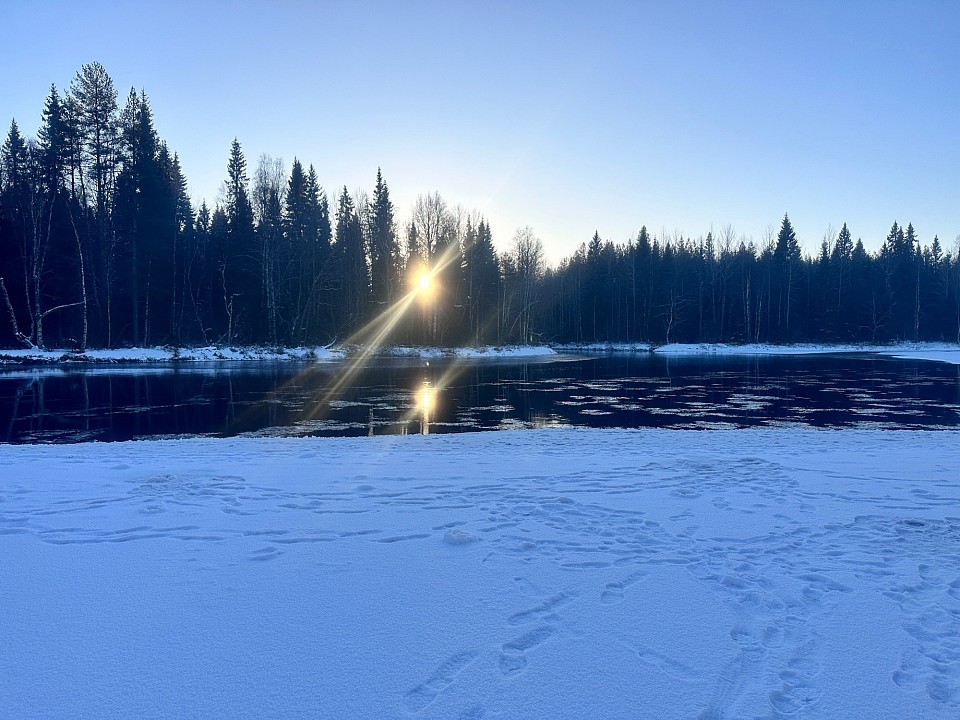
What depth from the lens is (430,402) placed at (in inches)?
834

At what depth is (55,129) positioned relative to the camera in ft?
130

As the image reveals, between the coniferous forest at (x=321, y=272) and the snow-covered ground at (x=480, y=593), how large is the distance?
40.8 metres

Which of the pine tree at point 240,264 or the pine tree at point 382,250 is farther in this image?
the pine tree at point 382,250

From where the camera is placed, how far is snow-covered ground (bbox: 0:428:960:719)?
10.3 ft

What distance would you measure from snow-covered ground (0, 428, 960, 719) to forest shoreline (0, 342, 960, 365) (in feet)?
118

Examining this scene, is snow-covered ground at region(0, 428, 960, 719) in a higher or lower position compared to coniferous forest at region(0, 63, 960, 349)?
lower

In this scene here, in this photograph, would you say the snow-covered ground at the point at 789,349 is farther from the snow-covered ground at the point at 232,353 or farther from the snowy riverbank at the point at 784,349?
the snow-covered ground at the point at 232,353

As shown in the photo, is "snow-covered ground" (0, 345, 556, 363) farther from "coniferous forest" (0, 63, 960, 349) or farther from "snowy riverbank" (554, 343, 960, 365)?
"snowy riverbank" (554, 343, 960, 365)

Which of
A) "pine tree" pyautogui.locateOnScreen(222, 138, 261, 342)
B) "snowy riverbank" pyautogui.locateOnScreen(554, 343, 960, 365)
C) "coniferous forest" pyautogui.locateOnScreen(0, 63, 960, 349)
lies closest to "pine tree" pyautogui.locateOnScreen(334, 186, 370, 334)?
"coniferous forest" pyautogui.locateOnScreen(0, 63, 960, 349)

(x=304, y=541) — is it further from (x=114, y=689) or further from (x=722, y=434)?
(x=722, y=434)

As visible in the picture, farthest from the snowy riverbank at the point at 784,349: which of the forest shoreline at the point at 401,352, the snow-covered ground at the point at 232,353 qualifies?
the snow-covered ground at the point at 232,353

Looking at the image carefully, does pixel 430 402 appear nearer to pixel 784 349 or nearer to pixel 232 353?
pixel 232 353

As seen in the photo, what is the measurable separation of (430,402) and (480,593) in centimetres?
1684

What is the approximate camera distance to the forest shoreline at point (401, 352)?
3803cm
